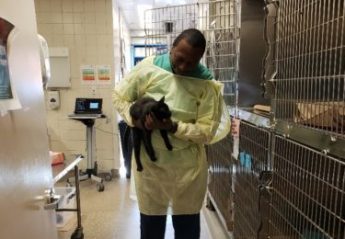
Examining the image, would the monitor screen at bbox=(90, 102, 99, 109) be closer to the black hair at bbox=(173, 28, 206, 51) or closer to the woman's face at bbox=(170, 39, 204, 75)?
the woman's face at bbox=(170, 39, 204, 75)

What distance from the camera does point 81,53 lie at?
4.09 metres

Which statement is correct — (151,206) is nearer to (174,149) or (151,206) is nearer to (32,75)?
(174,149)

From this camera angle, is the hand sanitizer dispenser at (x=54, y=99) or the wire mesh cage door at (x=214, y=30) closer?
the wire mesh cage door at (x=214, y=30)

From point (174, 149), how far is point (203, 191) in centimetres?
29

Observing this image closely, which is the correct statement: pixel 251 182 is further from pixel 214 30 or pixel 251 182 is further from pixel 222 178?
pixel 214 30

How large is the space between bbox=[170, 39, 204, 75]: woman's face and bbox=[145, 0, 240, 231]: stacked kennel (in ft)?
2.16

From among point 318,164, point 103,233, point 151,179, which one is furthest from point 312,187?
point 103,233

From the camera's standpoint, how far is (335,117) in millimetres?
882

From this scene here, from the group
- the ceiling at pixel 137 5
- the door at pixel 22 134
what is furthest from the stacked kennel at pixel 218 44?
the ceiling at pixel 137 5

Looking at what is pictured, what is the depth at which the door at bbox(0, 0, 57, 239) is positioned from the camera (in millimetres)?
837

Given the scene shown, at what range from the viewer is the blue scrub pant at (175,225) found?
1518 mm

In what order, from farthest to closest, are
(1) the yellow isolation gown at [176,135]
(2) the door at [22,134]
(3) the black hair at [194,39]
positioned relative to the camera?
Answer: (1) the yellow isolation gown at [176,135] → (3) the black hair at [194,39] → (2) the door at [22,134]

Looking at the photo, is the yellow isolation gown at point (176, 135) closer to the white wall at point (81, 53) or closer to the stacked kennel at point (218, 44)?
the stacked kennel at point (218, 44)

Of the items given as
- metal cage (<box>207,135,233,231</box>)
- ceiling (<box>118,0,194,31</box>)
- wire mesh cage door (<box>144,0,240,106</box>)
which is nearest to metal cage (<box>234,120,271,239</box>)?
metal cage (<box>207,135,233,231</box>)
